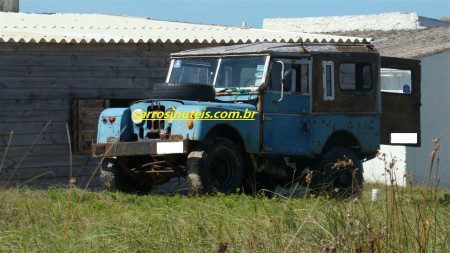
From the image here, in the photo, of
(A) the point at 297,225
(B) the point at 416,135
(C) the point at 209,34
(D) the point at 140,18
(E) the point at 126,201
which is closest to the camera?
(A) the point at 297,225

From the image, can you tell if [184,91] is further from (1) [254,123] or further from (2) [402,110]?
(2) [402,110]

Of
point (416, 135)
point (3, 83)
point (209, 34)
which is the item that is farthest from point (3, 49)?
point (416, 135)

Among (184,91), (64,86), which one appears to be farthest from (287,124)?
(64,86)

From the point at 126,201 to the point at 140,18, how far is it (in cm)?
1244

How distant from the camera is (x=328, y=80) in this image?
14.3 m

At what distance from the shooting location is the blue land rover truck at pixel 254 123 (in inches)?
505

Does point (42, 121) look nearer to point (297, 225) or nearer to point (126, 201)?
point (126, 201)

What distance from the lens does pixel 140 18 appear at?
23.9 m

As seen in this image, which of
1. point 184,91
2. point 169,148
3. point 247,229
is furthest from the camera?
point 184,91

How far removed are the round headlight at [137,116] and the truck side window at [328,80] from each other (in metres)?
2.70

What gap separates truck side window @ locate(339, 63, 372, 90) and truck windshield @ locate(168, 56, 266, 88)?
1574mm

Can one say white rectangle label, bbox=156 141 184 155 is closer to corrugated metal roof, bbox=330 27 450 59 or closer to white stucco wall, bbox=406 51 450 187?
white stucco wall, bbox=406 51 450 187

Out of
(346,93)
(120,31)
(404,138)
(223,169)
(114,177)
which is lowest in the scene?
(114,177)

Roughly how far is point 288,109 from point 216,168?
1429 mm
